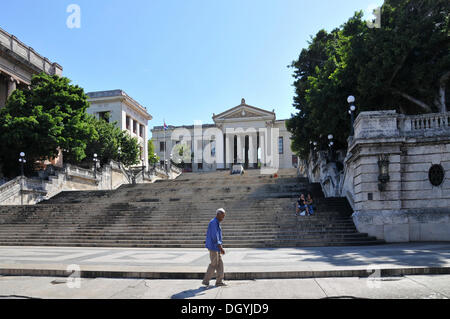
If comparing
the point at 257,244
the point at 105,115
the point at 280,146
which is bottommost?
the point at 257,244

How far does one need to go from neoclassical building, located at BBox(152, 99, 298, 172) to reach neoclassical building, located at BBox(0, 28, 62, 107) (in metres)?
38.0

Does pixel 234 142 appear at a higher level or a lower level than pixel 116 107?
lower

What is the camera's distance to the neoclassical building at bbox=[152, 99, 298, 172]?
74500 mm

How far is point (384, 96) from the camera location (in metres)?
21.3

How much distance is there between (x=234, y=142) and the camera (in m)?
79.6

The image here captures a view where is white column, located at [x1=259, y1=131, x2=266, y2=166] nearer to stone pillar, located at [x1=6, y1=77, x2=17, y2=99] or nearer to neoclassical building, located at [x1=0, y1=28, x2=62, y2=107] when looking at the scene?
neoclassical building, located at [x1=0, y1=28, x2=62, y2=107]

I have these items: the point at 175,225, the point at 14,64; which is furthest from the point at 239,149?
the point at 175,225

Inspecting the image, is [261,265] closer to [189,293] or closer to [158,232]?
[189,293]

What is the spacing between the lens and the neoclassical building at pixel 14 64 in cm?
3497

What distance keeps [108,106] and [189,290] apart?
56074 millimetres

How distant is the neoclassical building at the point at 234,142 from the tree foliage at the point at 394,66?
164 ft

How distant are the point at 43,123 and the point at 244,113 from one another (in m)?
49.9

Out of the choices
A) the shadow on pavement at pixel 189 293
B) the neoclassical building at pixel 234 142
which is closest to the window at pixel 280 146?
the neoclassical building at pixel 234 142

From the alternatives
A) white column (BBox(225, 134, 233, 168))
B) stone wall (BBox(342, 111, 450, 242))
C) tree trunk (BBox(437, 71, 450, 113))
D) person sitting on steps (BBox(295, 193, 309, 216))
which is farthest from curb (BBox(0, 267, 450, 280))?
white column (BBox(225, 134, 233, 168))
